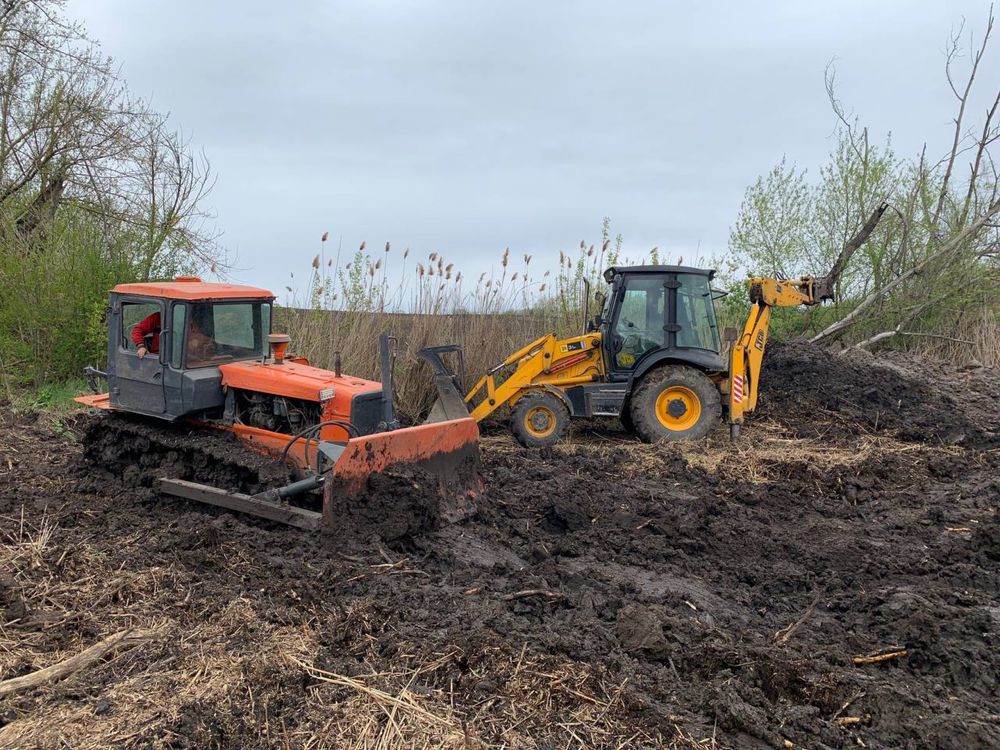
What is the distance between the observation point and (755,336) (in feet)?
33.7

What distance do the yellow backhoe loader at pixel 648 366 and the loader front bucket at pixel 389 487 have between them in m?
3.69

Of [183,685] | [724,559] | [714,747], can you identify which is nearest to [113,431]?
[183,685]

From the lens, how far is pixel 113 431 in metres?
7.18

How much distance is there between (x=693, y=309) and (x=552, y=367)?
183 cm

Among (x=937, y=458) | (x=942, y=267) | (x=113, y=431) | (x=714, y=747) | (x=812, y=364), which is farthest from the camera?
(x=942, y=267)

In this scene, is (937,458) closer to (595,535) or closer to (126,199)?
(595,535)

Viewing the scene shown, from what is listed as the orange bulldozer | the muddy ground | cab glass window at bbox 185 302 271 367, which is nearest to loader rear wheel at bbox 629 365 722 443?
the muddy ground

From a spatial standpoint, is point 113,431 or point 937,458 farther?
point 937,458

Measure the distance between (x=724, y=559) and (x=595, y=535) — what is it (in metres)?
0.95

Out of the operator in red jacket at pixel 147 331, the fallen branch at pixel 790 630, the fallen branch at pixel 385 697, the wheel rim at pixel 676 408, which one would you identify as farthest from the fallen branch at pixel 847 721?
the wheel rim at pixel 676 408

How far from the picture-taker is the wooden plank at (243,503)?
223 inches

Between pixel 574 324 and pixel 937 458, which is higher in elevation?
pixel 574 324

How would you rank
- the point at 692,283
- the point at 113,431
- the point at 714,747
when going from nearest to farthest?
the point at 714,747 → the point at 113,431 → the point at 692,283

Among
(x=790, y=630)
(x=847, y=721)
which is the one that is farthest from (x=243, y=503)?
(x=847, y=721)
